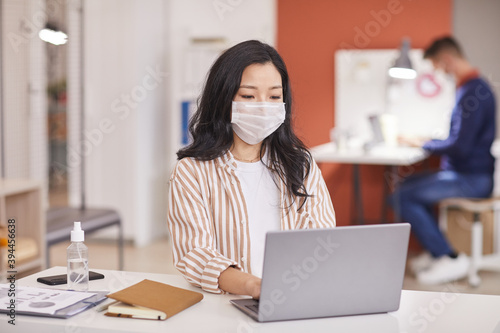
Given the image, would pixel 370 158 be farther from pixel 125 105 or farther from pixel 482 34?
pixel 125 105

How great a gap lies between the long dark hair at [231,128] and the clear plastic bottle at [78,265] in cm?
42

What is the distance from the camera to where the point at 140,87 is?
543cm

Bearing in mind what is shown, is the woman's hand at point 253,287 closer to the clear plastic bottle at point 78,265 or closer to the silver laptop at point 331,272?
the silver laptop at point 331,272

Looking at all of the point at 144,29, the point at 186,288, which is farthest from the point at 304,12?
the point at 186,288

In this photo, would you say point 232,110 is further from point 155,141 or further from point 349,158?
point 155,141

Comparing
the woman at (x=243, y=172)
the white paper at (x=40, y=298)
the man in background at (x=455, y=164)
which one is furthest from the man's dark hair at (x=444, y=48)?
the white paper at (x=40, y=298)

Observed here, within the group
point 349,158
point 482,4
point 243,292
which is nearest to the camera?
point 243,292

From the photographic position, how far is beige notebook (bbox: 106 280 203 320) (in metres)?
1.54

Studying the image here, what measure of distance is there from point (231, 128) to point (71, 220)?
2.45 m

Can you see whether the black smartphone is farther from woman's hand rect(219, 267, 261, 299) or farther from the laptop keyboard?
the laptop keyboard

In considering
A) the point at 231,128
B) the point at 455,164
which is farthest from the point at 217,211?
the point at 455,164

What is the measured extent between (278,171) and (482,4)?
368cm

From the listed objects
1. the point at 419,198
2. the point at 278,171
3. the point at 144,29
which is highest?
the point at 144,29

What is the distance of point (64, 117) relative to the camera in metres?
7.46
